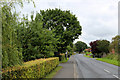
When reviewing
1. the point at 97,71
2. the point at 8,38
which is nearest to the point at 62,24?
the point at 97,71

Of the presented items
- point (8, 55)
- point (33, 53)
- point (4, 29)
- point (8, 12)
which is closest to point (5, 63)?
point (8, 55)

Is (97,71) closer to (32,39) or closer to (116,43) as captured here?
(32,39)

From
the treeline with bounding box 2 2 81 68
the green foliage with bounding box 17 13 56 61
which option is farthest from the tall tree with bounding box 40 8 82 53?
the green foliage with bounding box 17 13 56 61

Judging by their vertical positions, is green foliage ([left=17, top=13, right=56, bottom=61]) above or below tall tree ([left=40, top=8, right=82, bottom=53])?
below

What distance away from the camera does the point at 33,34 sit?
17.3 m

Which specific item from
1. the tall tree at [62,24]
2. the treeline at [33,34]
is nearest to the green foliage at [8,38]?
the treeline at [33,34]

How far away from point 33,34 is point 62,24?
15.7m

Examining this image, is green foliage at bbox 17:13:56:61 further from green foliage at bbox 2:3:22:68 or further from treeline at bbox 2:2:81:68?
green foliage at bbox 2:3:22:68

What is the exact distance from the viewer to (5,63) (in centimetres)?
603

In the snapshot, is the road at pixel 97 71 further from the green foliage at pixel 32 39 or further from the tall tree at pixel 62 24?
the tall tree at pixel 62 24

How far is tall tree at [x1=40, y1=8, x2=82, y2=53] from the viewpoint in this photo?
3045 cm

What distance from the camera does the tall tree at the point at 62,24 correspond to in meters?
30.5

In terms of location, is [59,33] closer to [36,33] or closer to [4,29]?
[36,33]

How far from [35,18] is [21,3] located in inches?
500
